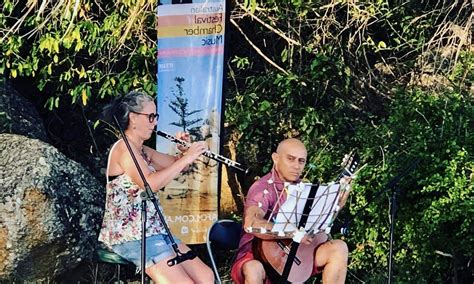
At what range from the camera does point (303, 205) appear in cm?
448

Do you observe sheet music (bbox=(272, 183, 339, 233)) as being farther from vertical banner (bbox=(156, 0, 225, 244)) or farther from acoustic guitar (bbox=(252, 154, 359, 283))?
vertical banner (bbox=(156, 0, 225, 244))

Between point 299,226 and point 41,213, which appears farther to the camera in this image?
point 41,213

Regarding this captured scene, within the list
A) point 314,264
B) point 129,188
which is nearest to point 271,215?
point 314,264

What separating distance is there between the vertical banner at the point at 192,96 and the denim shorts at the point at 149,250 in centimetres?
150

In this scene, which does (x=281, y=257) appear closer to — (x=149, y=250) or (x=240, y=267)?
(x=240, y=267)

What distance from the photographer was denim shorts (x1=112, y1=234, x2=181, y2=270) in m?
4.70

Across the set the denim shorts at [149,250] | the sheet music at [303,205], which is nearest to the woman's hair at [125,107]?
the denim shorts at [149,250]

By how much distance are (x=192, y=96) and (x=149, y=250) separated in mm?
1778

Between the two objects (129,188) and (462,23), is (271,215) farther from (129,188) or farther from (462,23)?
(462,23)

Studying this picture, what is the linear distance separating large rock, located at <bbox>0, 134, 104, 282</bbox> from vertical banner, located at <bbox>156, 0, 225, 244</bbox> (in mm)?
650

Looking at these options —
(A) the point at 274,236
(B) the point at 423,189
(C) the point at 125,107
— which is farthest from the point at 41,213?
(B) the point at 423,189

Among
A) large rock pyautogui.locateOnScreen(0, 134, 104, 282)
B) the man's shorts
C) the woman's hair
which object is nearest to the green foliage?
the man's shorts

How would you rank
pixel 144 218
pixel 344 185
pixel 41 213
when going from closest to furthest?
pixel 144 218
pixel 344 185
pixel 41 213

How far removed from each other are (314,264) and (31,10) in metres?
4.01
